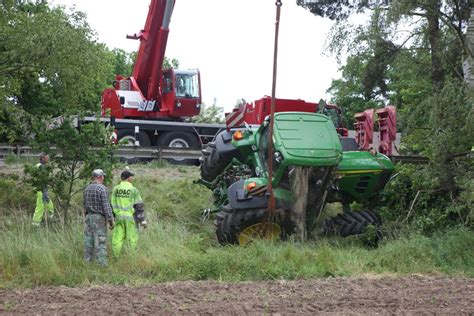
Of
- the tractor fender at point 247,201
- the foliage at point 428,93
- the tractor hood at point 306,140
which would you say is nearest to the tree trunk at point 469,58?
the foliage at point 428,93

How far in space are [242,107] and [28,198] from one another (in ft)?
14.4

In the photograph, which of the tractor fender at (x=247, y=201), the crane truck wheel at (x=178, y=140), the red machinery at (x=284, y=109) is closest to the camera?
the tractor fender at (x=247, y=201)

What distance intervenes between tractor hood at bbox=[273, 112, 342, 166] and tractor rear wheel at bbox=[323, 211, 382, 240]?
3.68 feet

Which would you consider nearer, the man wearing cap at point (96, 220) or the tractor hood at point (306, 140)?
the man wearing cap at point (96, 220)

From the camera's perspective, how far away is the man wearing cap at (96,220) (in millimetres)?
8562

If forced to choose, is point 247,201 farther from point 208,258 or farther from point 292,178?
point 208,258

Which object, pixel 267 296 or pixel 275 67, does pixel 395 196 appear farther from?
pixel 267 296

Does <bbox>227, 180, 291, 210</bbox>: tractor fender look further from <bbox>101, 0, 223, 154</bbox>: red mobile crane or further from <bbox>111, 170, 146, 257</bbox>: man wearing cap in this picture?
<bbox>101, 0, 223, 154</bbox>: red mobile crane

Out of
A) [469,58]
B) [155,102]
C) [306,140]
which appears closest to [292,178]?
[306,140]

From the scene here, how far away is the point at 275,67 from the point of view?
340 inches

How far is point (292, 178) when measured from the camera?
9703mm

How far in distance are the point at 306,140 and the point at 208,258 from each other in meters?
2.76

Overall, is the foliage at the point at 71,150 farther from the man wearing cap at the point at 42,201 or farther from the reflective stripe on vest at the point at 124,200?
the reflective stripe on vest at the point at 124,200

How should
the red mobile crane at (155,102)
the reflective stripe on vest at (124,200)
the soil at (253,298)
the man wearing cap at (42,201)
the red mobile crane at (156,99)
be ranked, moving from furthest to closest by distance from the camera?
1. the red mobile crane at (155,102)
2. the red mobile crane at (156,99)
3. the man wearing cap at (42,201)
4. the reflective stripe on vest at (124,200)
5. the soil at (253,298)
